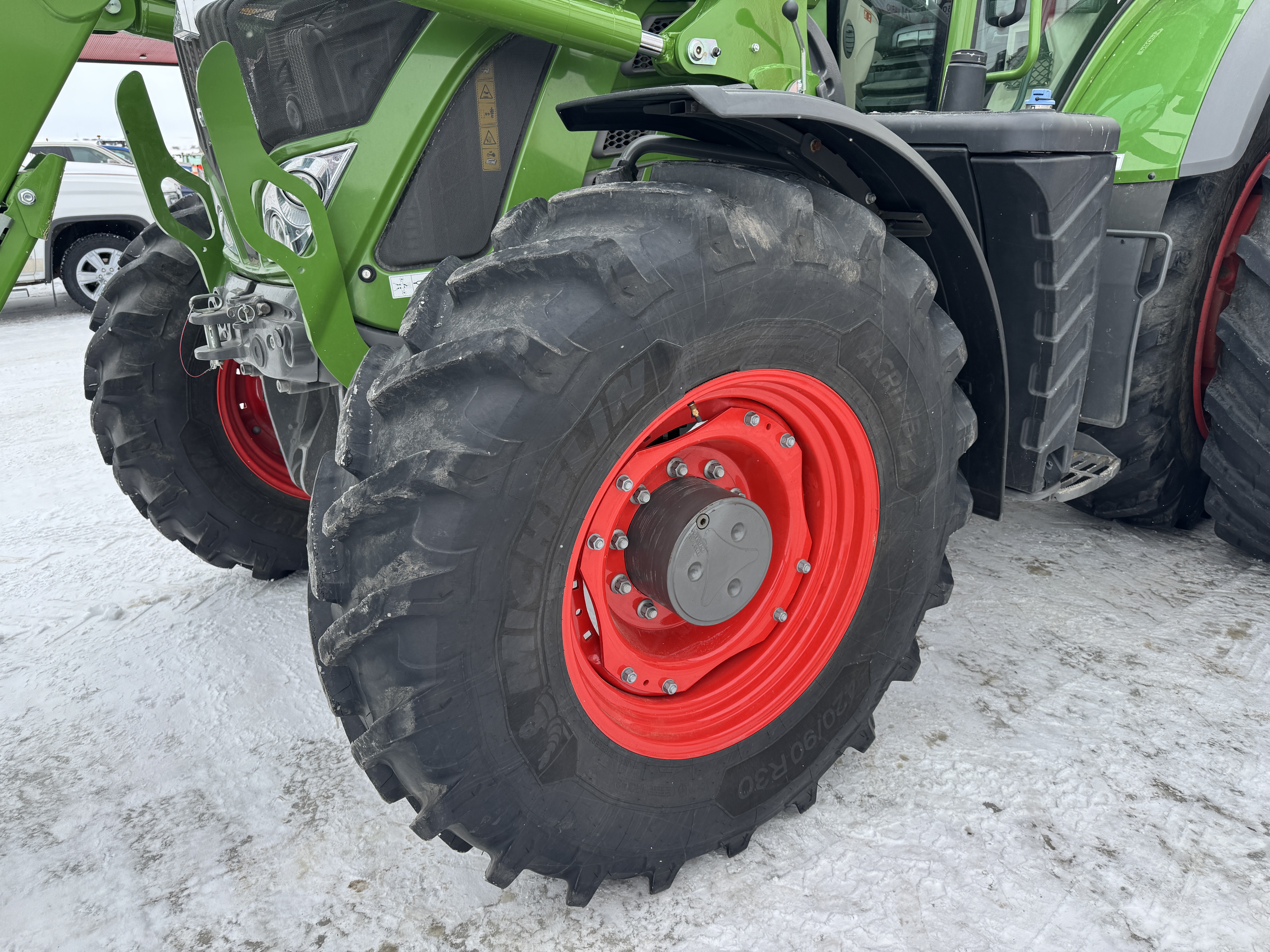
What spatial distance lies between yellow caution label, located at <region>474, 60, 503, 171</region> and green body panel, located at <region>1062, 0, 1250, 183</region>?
63.3 inches

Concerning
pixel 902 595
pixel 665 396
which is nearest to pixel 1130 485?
pixel 902 595

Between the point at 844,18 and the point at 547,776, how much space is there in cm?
205

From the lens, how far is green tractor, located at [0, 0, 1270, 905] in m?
1.34

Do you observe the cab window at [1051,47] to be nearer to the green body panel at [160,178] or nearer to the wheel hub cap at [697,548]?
the wheel hub cap at [697,548]

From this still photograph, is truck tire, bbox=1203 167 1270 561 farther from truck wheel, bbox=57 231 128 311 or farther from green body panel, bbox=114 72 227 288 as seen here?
truck wheel, bbox=57 231 128 311

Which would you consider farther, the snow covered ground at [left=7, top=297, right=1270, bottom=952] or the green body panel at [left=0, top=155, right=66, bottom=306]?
the snow covered ground at [left=7, top=297, right=1270, bottom=952]

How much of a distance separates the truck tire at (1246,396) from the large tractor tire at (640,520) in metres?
1.25

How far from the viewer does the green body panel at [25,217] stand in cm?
144

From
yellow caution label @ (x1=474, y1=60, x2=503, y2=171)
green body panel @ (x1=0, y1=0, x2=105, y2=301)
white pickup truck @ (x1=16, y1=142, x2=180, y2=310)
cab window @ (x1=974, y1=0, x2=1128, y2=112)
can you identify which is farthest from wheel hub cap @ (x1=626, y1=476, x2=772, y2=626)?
white pickup truck @ (x1=16, y1=142, x2=180, y2=310)

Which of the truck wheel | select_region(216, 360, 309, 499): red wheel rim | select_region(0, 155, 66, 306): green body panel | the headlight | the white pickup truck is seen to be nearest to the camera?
select_region(0, 155, 66, 306): green body panel

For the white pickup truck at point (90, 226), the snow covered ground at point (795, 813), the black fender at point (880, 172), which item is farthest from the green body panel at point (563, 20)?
the white pickup truck at point (90, 226)

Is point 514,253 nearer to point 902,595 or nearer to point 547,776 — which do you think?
point 547,776

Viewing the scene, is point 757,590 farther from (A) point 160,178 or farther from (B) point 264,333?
(A) point 160,178

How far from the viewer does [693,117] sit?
1517 millimetres
